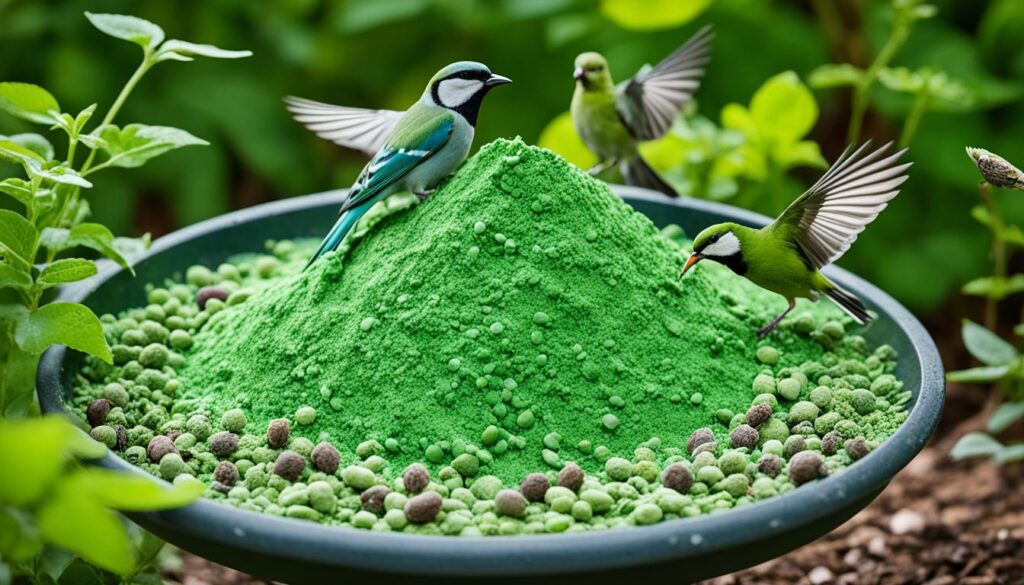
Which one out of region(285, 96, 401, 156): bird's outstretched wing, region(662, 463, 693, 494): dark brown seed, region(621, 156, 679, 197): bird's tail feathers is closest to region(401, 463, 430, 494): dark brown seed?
region(662, 463, 693, 494): dark brown seed

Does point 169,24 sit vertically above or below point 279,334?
above

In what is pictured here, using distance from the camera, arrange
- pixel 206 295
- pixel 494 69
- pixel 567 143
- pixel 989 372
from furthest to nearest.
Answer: pixel 494 69 → pixel 567 143 → pixel 989 372 → pixel 206 295

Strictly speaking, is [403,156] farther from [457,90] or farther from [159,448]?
[159,448]

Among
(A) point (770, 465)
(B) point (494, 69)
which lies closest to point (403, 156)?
(A) point (770, 465)

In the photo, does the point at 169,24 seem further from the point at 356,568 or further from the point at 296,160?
the point at 356,568

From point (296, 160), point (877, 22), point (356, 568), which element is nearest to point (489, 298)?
point (356, 568)

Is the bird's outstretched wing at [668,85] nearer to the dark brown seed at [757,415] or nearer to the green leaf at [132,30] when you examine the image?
the dark brown seed at [757,415]
